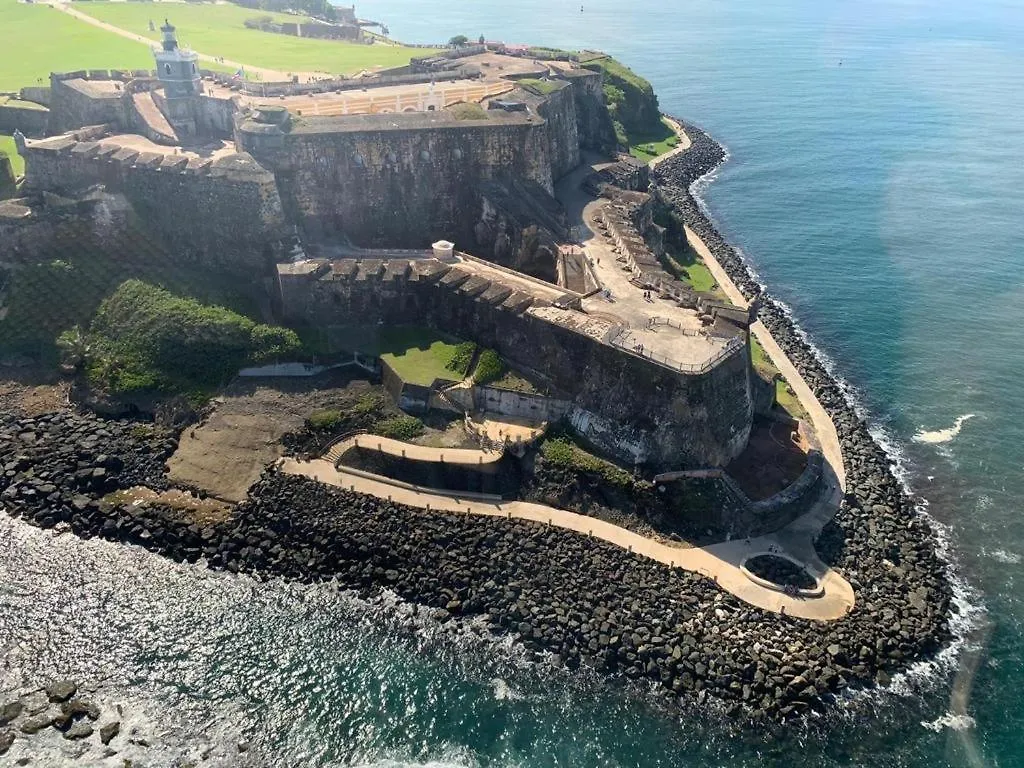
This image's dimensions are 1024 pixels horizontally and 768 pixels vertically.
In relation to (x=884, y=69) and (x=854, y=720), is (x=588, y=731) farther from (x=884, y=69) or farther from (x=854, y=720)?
(x=884, y=69)

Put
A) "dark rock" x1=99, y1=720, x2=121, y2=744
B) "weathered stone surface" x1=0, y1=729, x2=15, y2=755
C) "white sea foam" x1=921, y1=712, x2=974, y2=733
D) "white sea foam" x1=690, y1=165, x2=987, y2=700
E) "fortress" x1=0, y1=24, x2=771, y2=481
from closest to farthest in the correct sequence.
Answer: "weathered stone surface" x1=0, y1=729, x2=15, y2=755, "dark rock" x1=99, y1=720, x2=121, y2=744, "white sea foam" x1=921, y1=712, x2=974, y2=733, "white sea foam" x1=690, y1=165, x2=987, y2=700, "fortress" x1=0, y1=24, x2=771, y2=481

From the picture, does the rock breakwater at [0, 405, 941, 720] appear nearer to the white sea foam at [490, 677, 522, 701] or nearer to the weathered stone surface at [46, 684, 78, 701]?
the white sea foam at [490, 677, 522, 701]

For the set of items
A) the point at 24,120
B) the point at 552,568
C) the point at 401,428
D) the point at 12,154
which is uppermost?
the point at 24,120

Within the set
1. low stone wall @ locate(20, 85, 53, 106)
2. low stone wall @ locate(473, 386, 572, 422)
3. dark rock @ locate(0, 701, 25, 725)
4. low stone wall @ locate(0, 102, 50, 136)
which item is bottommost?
dark rock @ locate(0, 701, 25, 725)

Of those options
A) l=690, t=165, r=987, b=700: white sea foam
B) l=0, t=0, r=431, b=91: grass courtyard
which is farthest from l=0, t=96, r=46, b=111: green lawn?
l=690, t=165, r=987, b=700: white sea foam

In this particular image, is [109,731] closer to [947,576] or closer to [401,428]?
[401,428]

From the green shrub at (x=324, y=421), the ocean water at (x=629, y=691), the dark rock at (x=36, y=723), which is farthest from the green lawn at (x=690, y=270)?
the dark rock at (x=36, y=723)

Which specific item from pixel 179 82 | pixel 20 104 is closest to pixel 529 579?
pixel 179 82
